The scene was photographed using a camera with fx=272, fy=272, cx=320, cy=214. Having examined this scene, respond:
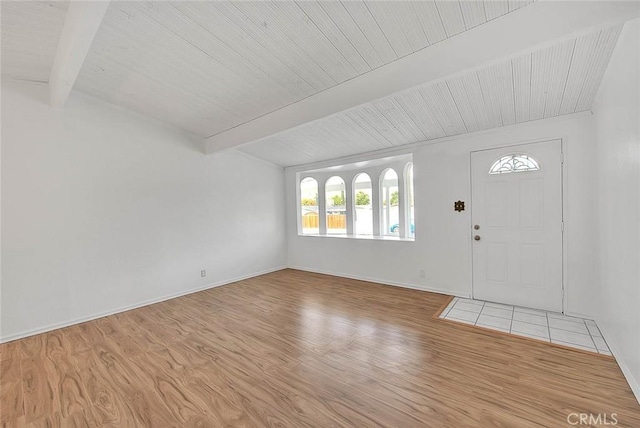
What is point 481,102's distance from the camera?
3.07m

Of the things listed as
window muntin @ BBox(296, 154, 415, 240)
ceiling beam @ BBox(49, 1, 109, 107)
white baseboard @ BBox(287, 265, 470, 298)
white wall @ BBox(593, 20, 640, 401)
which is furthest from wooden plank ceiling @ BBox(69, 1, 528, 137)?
white baseboard @ BBox(287, 265, 470, 298)

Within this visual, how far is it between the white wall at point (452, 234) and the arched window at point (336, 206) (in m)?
0.62

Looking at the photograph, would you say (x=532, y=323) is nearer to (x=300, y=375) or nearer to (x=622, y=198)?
(x=622, y=198)

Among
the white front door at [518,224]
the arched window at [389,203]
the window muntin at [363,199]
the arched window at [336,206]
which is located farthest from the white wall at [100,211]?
the white front door at [518,224]

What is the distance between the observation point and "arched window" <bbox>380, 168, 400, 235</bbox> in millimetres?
5473

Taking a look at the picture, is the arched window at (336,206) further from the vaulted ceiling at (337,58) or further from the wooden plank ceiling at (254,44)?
the wooden plank ceiling at (254,44)

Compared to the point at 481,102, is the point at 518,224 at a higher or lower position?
lower

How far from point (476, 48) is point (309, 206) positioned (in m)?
4.96

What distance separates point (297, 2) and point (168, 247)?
12.9 ft

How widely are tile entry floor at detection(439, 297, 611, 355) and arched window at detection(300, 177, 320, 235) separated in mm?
3583

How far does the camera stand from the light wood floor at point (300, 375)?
71.4 inches

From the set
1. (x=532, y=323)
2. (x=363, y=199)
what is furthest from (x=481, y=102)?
(x=363, y=199)

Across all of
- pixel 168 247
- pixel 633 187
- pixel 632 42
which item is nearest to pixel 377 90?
pixel 632 42

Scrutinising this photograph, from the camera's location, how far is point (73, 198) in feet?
11.6
